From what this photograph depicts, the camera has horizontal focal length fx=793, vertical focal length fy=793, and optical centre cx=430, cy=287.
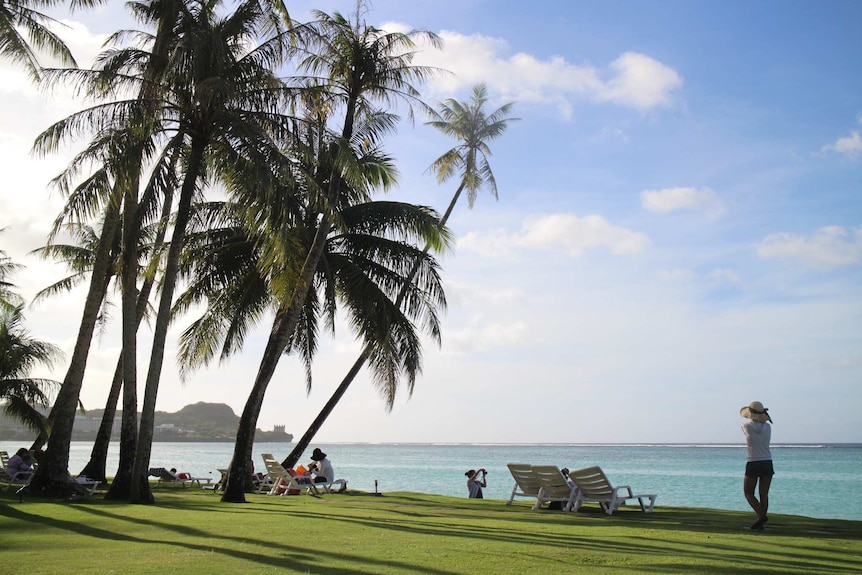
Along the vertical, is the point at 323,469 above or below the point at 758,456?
below

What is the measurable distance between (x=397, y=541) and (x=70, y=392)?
9.54 m

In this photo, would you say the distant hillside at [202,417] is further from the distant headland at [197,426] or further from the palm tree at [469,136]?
the palm tree at [469,136]

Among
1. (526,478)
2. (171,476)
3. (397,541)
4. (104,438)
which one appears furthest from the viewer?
(171,476)

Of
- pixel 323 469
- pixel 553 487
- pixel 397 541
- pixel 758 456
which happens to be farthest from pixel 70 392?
pixel 758 456

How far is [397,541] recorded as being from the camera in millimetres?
8086

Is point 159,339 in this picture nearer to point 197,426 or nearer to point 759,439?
point 759,439

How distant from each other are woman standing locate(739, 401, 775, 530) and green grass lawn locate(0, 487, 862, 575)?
35 cm

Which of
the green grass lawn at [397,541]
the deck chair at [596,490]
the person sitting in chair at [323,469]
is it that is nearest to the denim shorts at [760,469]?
the green grass lawn at [397,541]

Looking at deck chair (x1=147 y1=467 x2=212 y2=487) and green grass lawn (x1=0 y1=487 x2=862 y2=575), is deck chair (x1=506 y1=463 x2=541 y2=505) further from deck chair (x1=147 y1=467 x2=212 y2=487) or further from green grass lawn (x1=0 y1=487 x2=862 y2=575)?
deck chair (x1=147 y1=467 x2=212 y2=487)

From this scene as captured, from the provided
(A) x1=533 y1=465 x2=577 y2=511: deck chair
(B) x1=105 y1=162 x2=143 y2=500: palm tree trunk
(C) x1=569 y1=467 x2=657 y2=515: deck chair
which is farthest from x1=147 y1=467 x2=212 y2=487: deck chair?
(C) x1=569 y1=467 x2=657 y2=515: deck chair

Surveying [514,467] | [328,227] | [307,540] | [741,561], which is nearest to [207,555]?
[307,540]

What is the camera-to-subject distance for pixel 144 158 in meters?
14.4

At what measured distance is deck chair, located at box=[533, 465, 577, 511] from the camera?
13719 mm

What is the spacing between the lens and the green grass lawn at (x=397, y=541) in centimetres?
632
